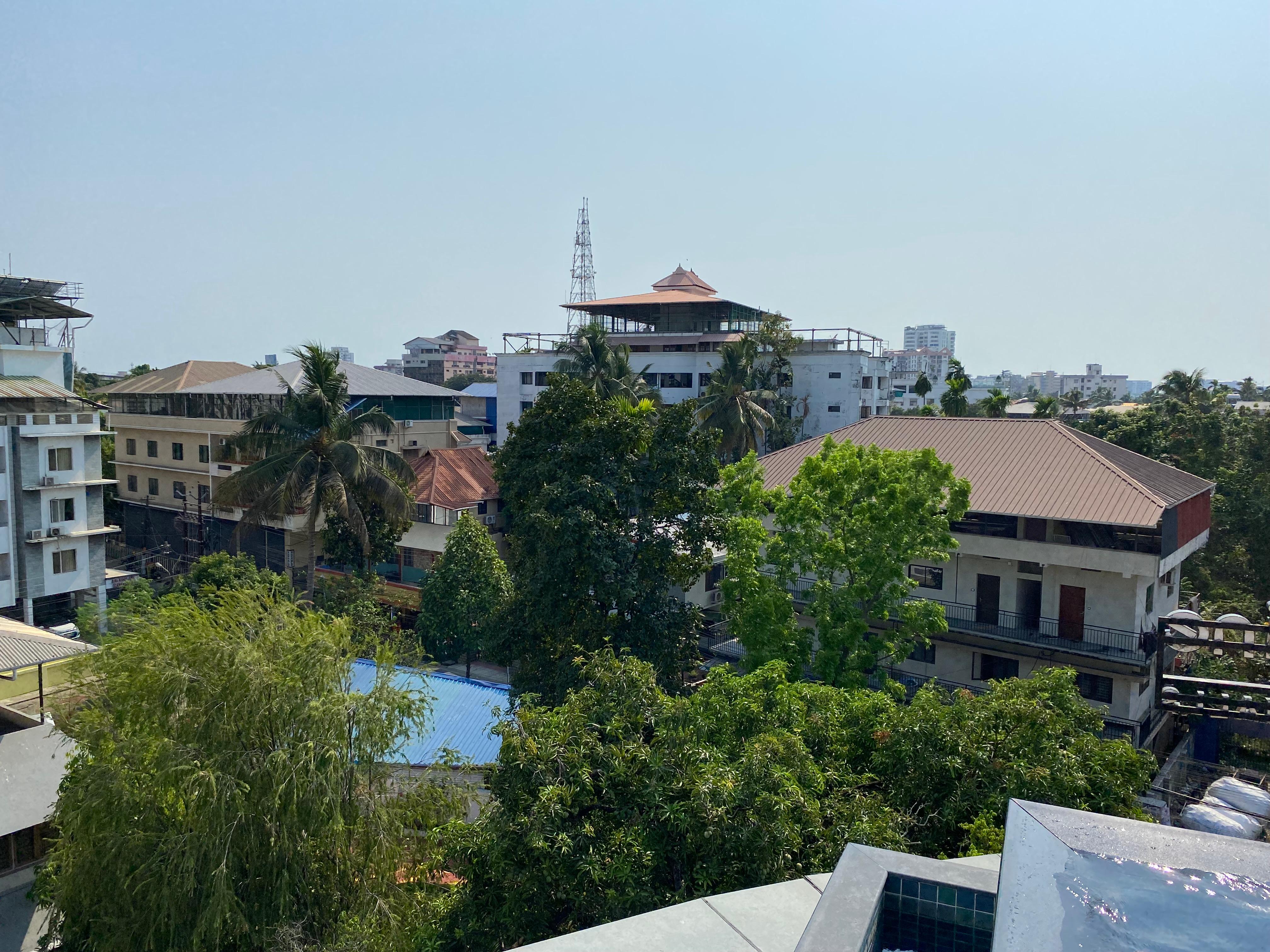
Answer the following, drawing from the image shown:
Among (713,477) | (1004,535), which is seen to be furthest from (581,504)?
(1004,535)

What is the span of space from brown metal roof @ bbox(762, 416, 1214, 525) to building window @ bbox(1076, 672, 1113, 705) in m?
4.50

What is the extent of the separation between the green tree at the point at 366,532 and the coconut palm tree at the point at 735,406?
15.9 metres

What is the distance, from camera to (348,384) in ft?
127

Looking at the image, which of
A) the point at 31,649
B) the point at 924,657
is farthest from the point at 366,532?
the point at 924,657

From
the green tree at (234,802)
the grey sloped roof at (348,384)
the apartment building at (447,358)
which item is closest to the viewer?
the green tree at (234,802)

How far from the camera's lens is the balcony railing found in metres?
23.3

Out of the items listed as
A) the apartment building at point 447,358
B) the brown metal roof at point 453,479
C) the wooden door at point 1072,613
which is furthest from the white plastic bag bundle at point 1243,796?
the apartment building at point 447,358

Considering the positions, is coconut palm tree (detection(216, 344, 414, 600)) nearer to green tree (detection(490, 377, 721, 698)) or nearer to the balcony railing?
green tree (detection(490, 377, 721, 698))

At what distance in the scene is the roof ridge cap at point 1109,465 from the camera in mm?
Result: 22641

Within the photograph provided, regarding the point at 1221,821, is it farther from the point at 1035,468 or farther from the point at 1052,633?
the point at 1035,468

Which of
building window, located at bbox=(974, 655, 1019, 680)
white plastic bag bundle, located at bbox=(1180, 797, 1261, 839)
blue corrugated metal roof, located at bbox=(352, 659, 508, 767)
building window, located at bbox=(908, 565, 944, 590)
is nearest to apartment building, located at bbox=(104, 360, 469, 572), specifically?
blue corrugated metal roof, located at bbox=(352, 659, 508, 767)

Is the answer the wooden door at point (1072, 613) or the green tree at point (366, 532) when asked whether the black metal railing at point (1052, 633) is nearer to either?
the wooden door at point (1072, 613)

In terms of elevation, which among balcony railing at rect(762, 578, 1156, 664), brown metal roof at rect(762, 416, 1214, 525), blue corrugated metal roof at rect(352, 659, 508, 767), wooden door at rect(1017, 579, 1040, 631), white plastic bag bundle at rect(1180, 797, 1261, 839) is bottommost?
white plastic bag bundle at rect(1180, 797, 1261, 839)

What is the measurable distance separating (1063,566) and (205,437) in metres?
37.4
